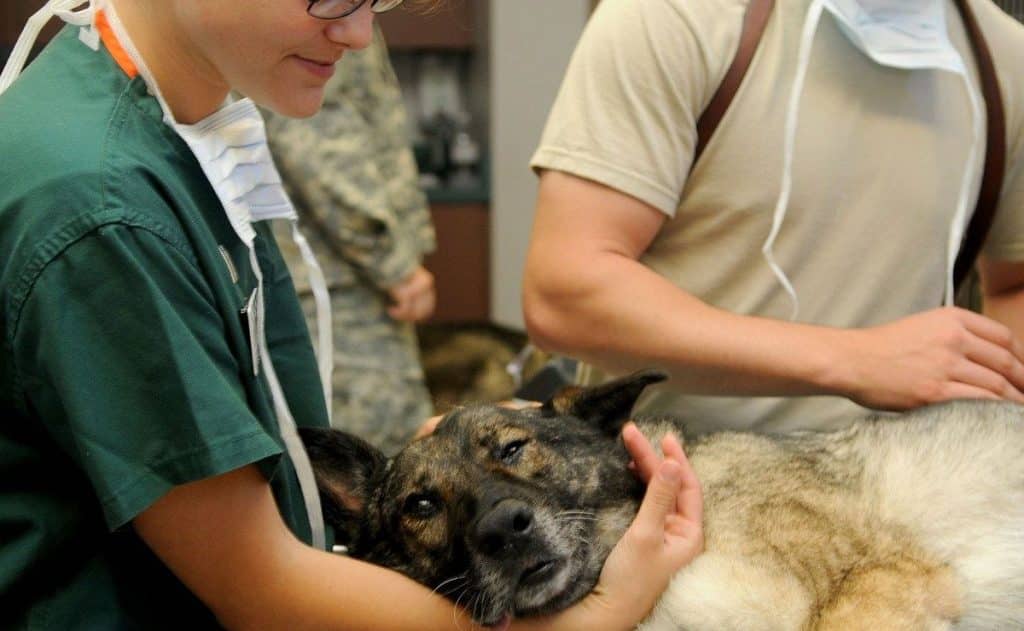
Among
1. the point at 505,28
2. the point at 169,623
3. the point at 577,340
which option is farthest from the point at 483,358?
the point at 169,623

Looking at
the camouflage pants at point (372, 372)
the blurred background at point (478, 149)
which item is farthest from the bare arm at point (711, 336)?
the blurred background at point (478, 149)

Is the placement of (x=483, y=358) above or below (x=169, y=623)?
below

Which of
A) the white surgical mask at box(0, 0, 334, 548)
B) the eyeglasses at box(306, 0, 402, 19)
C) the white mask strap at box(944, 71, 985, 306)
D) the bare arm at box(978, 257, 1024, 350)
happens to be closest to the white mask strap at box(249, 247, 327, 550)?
the white surgical mask at box(0, 0, 334, 548)

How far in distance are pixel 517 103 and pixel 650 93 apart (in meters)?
4.01

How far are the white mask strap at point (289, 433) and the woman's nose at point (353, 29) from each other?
0.98ft

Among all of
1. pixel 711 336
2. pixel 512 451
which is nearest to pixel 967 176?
pixel 711 336

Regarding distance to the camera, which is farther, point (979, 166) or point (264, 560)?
point (979, 166)

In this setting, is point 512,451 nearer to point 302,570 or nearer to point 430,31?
point 302,570

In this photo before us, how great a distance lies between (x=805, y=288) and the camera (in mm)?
1902

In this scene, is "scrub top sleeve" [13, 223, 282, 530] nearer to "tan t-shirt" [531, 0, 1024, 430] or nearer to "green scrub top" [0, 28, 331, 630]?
"green scrub top" [0, 28, 331, 630]

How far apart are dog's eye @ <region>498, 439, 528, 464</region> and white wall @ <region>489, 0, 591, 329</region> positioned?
3942mm

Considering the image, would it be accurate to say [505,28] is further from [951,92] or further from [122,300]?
[122,300]

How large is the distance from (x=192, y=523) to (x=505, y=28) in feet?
15.5

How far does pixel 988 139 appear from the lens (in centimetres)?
191
